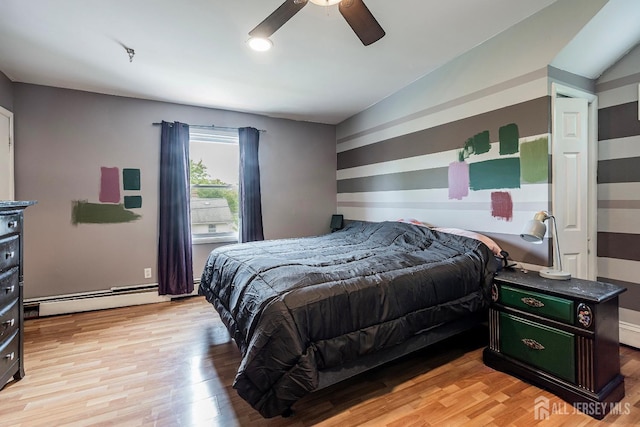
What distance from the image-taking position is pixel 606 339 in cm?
168

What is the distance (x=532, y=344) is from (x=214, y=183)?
374 centimetres

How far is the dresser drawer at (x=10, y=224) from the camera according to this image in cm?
A: 181

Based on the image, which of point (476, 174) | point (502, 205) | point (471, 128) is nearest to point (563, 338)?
point (502, 205)

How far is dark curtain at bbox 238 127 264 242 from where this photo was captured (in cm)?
405

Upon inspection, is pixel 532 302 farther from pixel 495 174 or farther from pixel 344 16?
pixel 344 16

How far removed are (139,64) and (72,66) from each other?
63cm

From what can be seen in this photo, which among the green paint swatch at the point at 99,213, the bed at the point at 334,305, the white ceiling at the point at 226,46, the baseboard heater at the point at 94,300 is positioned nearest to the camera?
the bed at the point at 334,305

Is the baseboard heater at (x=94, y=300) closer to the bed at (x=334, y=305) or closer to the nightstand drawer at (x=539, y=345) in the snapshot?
the bed at (x=334, y=305)

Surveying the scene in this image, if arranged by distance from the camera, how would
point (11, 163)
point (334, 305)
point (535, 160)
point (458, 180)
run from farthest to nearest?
1. point (11, 163)
2. point (458, 180)
3. point (535, 160)
4. point (334, 305)

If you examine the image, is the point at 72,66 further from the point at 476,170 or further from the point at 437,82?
the point at 476,170

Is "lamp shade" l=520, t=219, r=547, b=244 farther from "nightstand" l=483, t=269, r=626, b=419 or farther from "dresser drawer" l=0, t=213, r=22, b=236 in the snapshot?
"dresser drawer" l=0, t=213, r=22, b=236

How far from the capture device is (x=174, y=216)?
143 inches

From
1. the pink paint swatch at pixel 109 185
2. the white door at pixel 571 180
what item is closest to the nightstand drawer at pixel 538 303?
the white door at pixel 571 180

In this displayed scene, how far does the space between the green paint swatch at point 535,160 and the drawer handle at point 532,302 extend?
0.93 meters
